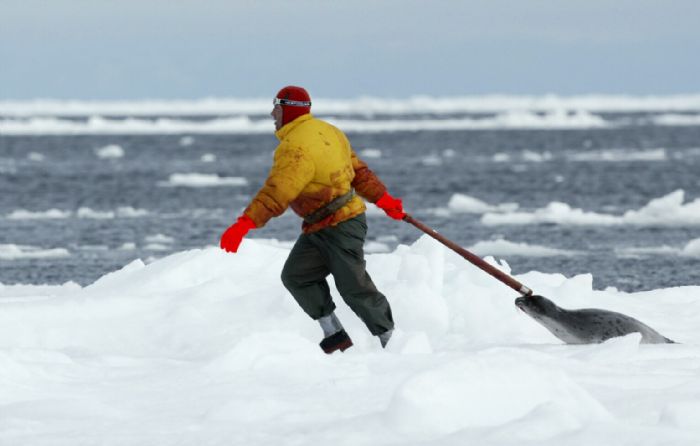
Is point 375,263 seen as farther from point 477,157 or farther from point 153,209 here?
point 477,157

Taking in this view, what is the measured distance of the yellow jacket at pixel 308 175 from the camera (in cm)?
620

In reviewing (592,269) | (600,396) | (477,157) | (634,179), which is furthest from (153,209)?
(477,157)

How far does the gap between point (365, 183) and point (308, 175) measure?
54 centimetres

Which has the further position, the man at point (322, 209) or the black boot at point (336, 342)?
the black boot at point (336, 342)

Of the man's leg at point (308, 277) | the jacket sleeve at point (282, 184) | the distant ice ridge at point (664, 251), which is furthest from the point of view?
the distant ice ridge at point (664, 251)

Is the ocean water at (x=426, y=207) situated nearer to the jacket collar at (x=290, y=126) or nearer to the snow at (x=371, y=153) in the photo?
the snow at (x=371, y=153)

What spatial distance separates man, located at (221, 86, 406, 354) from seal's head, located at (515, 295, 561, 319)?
790 mm

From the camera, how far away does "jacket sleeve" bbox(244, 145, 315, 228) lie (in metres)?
6.18

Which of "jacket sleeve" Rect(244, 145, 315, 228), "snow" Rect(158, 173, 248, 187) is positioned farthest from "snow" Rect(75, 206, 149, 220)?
"jacket sleeve" Rect(244, 145, 315, 228)

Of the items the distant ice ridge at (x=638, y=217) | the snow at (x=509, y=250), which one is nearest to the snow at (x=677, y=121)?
the distant ice ridge at (x=638, y=217)

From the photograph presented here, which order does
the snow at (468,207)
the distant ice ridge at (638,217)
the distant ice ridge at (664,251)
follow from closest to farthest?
the distant ice ridge at (664,251) → the distant ice ridge at (638,217) → the snow at (468,207)

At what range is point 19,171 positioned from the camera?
4009 centimetres

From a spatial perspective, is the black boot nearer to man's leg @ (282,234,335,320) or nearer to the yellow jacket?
man's leg @ (282,234,335,320)

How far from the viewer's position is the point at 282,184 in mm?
6223
